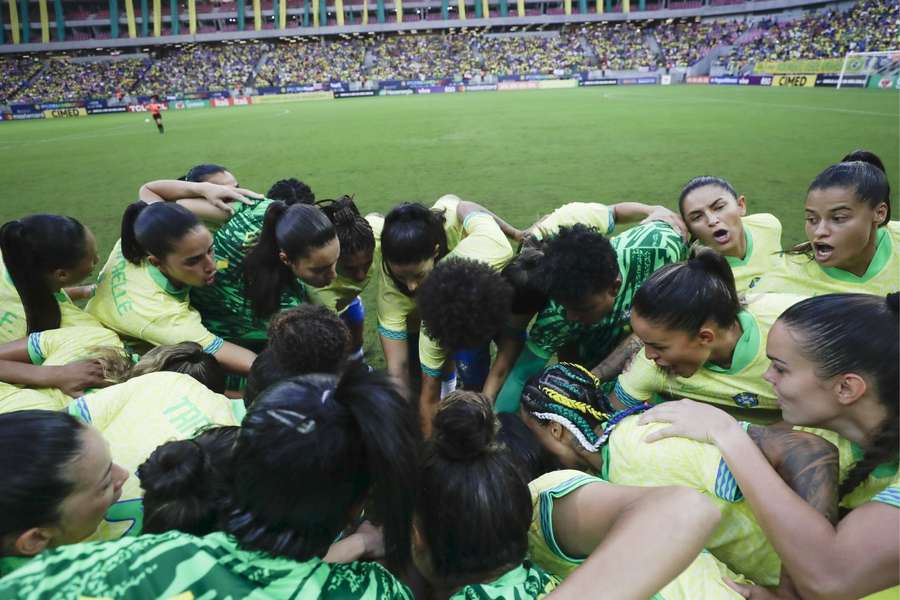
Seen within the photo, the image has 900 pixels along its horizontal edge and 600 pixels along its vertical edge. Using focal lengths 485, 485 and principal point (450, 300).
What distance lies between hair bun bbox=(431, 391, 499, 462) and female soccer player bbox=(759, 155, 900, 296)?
93.5 inches

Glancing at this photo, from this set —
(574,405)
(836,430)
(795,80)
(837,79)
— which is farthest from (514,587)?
(795,80)

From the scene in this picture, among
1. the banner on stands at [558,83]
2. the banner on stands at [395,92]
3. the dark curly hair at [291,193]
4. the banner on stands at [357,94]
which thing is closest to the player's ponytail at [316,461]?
the dark curly hair at [291,193]

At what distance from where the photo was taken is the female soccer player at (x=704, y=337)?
1938 millimetres

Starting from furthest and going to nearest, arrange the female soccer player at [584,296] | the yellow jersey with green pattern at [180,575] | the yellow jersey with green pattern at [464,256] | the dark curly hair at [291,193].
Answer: the dark curly hair at [291,193]
the yellow jersey with green pattern at [464,256]
the female soccer player at [584,296]
the yellow jersey with green pattern at [180,575]

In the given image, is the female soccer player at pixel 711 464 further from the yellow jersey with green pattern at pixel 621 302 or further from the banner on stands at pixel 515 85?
the banner on stands at pixel 515 85

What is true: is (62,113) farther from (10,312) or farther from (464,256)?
(464,256)

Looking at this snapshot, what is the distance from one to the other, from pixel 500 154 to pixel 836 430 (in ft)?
34.1

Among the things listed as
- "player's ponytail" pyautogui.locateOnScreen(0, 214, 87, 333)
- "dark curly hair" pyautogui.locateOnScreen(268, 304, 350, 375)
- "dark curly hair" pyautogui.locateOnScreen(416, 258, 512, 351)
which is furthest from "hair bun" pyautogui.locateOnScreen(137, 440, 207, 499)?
"player's ponytail" pyautogui.locateOnScreen(0, 214, 87, 333)

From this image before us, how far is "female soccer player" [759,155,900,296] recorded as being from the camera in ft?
8.45

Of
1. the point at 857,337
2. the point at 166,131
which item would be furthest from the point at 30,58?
the point at 857,337

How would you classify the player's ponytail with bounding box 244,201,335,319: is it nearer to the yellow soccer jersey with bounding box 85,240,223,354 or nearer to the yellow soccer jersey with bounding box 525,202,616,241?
the yellow soccer jersey with bounding box 85,240,223,354

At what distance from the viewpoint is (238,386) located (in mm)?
3203

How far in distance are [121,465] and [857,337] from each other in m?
2.31

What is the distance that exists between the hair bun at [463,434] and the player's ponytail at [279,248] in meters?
1.72
